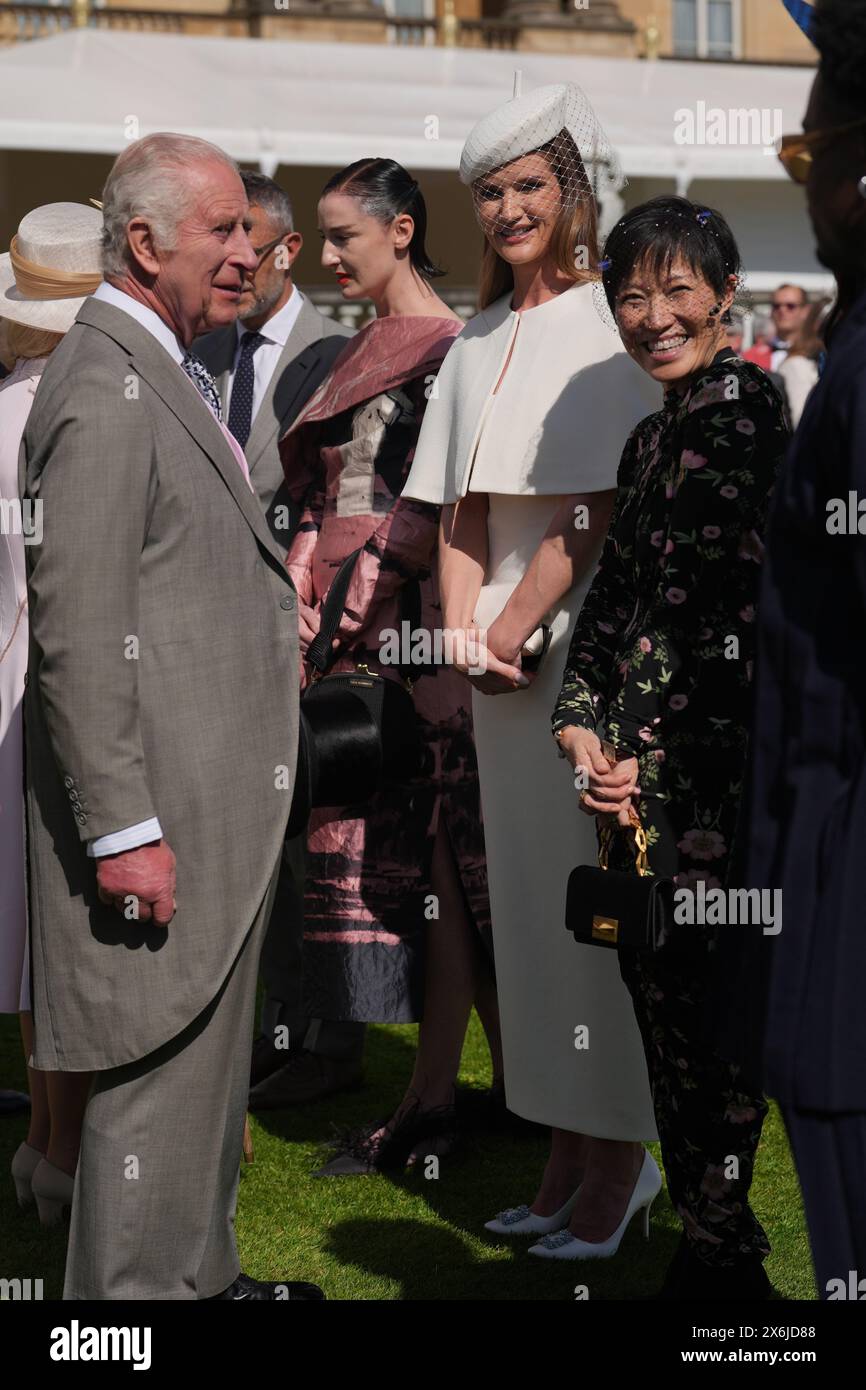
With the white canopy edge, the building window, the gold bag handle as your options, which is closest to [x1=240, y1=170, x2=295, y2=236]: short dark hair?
the gold bag handle

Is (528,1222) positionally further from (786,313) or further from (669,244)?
(786,313)

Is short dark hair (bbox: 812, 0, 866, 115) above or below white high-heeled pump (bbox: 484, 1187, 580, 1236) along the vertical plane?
above

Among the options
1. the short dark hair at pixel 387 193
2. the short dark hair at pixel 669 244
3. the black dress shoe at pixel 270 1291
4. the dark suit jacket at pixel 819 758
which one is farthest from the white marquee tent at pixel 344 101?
the dark suit jacket at pixel 819 758

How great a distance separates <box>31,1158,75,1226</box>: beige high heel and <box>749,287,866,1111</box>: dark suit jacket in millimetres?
2278

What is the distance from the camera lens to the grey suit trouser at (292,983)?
489cm

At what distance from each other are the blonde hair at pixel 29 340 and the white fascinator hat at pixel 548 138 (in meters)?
1.01

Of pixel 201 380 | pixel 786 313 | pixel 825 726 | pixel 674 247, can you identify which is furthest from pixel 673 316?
pixel 786 313

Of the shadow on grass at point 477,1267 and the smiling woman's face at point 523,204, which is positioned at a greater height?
the smiling woman's face at point 523,204

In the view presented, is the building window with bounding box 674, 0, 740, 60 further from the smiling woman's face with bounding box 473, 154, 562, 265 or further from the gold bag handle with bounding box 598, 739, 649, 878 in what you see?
the gold bag handle with bounding box 598, 739, 649, 878

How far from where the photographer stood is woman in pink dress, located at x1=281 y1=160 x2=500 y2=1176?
4.22 m

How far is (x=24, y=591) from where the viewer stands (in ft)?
12.8

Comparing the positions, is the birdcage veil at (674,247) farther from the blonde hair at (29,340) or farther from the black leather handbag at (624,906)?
the blonde hair at (29,340)

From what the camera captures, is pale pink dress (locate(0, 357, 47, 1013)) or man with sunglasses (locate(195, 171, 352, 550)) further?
man with sunglasses (locate(195, 171, 352, 550))
